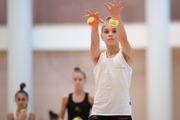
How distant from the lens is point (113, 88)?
2.56 m

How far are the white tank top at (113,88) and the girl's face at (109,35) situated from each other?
124 millimetres

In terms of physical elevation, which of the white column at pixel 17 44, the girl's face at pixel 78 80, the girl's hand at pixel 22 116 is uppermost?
the white column at pixel 17 44

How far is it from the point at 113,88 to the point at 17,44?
3553mm

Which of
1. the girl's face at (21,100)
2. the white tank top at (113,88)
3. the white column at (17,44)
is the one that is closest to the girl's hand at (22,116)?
the girl's face at (21,100)

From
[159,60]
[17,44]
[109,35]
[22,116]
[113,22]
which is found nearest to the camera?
[113,22]

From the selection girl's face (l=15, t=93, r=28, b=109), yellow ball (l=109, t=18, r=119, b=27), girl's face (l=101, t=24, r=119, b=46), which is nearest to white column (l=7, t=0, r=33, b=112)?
girl's face (l=15, t=93, r=28, b=109)

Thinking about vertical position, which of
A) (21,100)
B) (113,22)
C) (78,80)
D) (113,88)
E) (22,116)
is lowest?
(22,116)

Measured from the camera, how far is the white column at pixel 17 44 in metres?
5.75

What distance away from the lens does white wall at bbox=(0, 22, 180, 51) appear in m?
5.86

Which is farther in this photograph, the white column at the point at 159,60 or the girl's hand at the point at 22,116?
the white column at the point at 159,60

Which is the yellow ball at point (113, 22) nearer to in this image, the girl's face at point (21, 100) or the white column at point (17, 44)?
the girl's face at point (21, 100)

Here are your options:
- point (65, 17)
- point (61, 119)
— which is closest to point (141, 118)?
point (61, 119)

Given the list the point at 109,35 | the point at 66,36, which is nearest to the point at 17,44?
the point at 66,36

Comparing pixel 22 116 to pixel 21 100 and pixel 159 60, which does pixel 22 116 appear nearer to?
pixel 21 100
